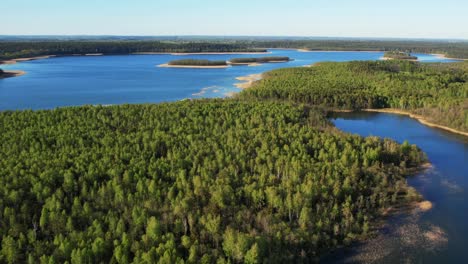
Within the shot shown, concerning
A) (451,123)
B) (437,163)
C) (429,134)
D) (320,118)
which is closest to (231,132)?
(320,118)

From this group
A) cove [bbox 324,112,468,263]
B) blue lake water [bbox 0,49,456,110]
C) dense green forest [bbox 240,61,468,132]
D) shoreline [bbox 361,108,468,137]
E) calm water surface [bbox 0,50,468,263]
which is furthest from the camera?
blue lake water [bbox 0,49,456,110]

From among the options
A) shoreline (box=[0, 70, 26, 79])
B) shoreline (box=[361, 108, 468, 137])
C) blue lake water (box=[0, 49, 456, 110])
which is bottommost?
shoreline (box=[361, 108, 468, 137])

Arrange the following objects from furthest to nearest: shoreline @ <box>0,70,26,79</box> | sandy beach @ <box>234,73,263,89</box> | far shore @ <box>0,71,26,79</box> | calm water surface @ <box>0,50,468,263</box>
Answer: far shore @ <box>0,71,26,79</box>, shoreline @ <box>0,70,26,79</box>, sandy beach @ <box>234,73,263,89</box>, calm water surface @ <box>0,50,468,263</box>

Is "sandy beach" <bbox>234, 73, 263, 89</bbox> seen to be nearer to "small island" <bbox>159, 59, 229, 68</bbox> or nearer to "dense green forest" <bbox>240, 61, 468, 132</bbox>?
"dense green forest" <bbox>240, 61, 468, 132</bbox>

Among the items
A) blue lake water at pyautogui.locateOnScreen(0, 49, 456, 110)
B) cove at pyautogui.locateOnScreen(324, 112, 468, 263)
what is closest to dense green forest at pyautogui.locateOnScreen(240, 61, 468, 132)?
blue lake water at pyautogui.locateOnScreen(0, 49, 456, 110)

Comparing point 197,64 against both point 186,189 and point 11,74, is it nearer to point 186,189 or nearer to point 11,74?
point 11,74

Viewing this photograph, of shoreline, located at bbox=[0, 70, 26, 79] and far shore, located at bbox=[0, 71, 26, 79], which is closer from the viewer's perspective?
shoreline, located at bbox=[0, 70, 26, 79]

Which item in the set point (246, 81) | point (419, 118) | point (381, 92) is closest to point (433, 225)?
point (419, 118)
